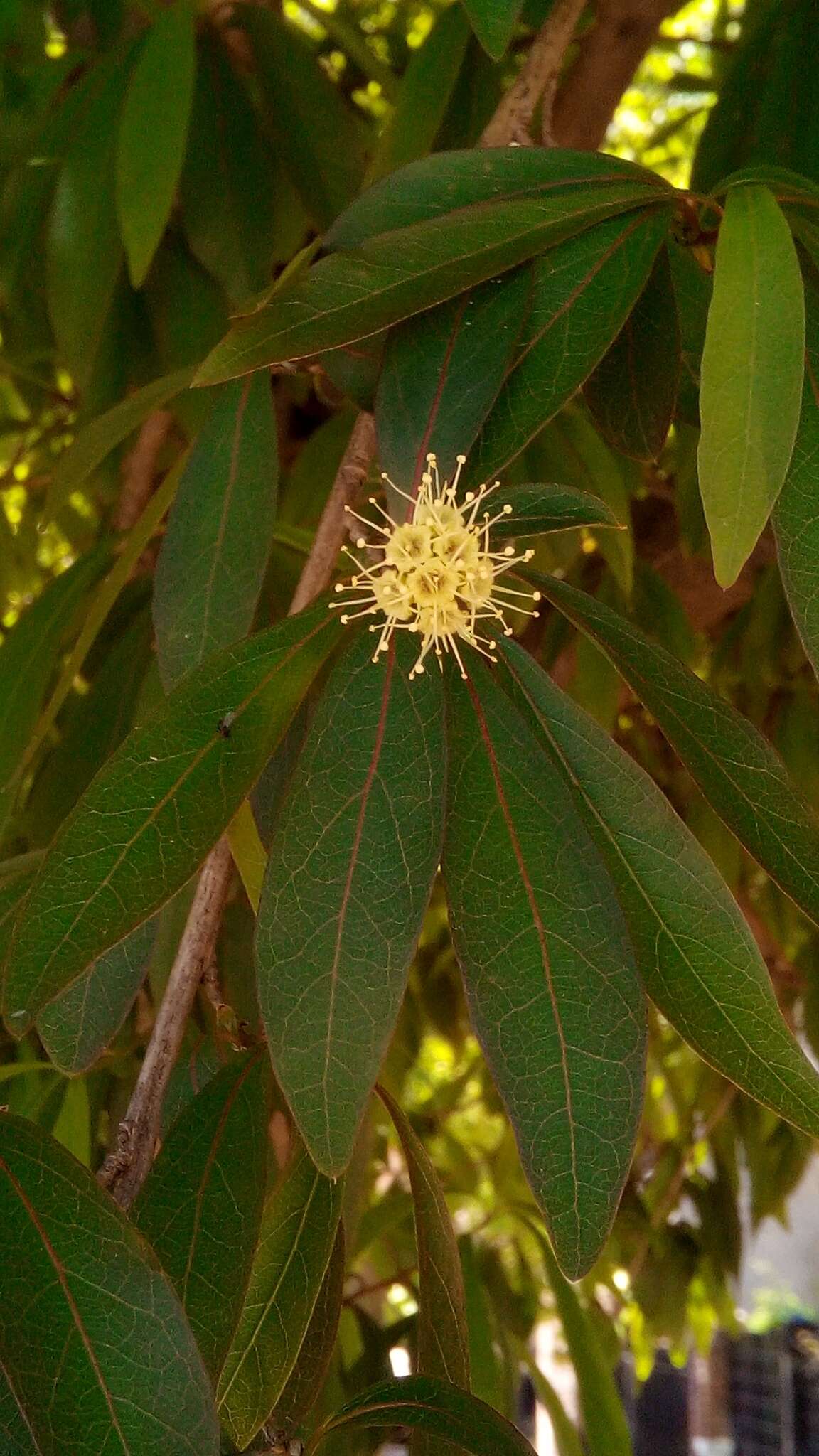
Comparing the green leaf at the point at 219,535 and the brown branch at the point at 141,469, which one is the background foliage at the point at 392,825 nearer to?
the green leaf at the point at 219,535

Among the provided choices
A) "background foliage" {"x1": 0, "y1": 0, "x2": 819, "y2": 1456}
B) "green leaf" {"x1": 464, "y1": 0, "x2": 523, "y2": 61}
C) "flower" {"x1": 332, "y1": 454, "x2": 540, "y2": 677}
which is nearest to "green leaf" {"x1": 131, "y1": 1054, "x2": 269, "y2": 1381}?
"background foliage" {"x1": 0, "y1": 0, "x2": 819, "y2": 1456}

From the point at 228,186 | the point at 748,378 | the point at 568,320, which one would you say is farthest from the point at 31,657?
the point at 748,378

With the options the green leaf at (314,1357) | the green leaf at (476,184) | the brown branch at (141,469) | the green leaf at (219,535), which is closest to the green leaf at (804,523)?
the green leaf at (476,184)

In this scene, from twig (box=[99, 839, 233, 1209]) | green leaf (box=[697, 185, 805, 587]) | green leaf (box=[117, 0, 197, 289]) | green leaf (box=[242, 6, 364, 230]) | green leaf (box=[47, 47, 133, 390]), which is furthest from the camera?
green leaf (box=[242, 6, 364, 230])

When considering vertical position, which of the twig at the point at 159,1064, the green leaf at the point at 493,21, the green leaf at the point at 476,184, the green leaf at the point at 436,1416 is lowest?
the green leaf at the point at 436,1416

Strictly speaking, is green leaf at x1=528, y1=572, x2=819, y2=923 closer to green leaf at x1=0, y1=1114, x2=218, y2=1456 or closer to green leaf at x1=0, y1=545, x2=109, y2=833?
green leaf at x1=0, y1=1114, x2=218, y2=1456
